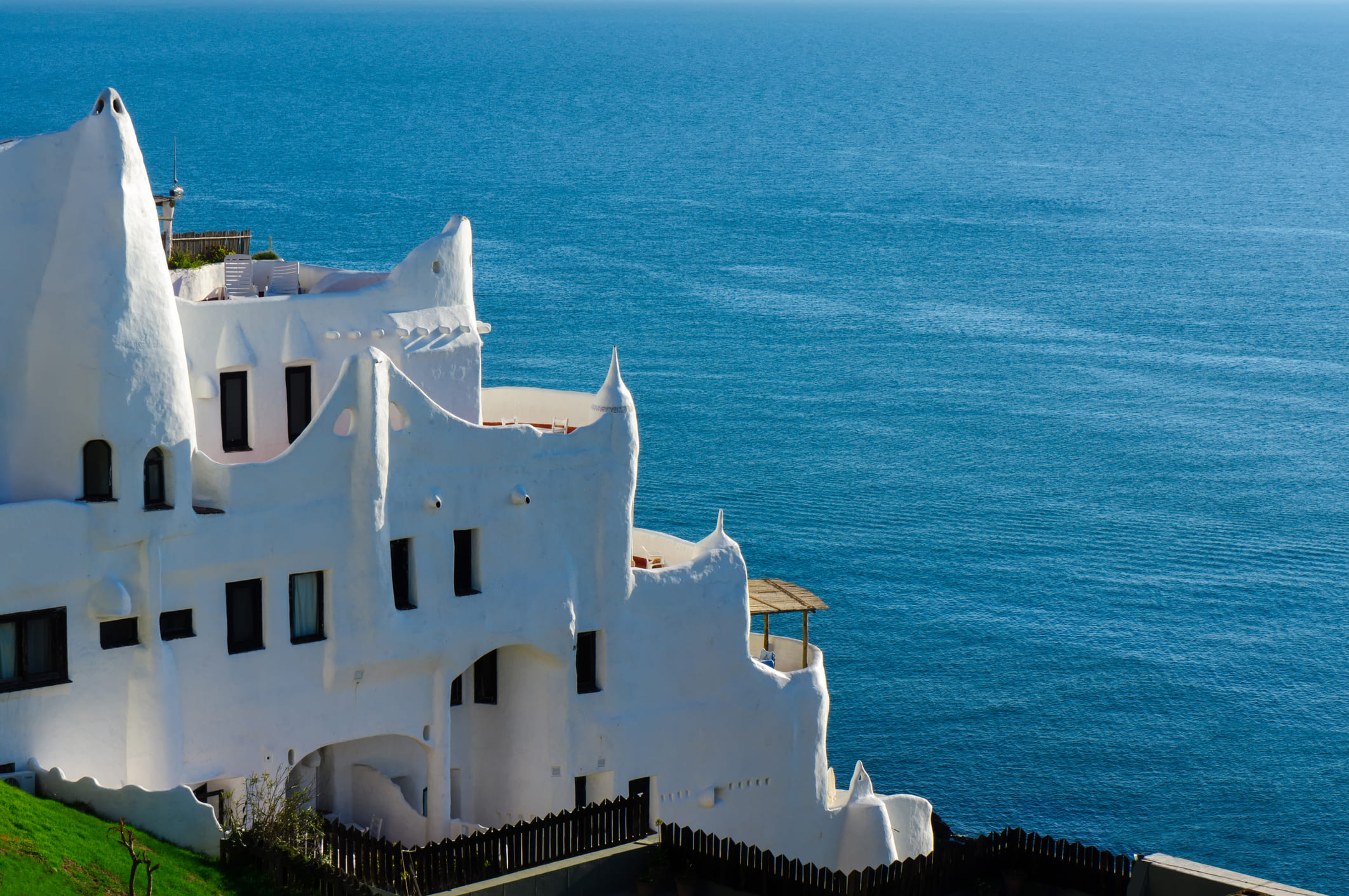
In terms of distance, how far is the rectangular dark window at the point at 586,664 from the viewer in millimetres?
48094

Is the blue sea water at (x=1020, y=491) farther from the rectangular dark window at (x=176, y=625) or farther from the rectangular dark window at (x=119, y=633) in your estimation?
the rectangular dark window at (x=119, y=633)

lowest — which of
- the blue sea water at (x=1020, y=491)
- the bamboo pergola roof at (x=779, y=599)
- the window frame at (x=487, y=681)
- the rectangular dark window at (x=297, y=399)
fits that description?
the blue sea water at (x=1020, y=491)

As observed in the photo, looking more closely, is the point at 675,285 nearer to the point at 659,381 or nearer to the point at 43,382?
the point at 659,381

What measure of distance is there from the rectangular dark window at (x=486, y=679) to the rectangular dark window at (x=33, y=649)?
37.3 feet

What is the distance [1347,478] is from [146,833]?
388ft

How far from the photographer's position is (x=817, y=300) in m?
180

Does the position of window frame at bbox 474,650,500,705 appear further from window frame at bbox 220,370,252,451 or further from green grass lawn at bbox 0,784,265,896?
green grass lawn at bbox 0,784,265,896

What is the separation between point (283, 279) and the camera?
5150cm

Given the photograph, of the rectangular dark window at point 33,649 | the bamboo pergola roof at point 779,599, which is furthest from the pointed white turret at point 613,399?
the rectangular dark window at point 33,649

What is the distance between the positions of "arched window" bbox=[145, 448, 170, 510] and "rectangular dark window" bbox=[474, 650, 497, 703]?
10.2 meters

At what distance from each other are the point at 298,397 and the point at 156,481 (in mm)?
6814

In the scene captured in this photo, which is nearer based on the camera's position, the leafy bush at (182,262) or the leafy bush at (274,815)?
the leafy bush at (274,815)

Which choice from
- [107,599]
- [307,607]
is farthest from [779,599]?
[107,599]

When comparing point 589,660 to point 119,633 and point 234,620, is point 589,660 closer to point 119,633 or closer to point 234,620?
point 234,620
